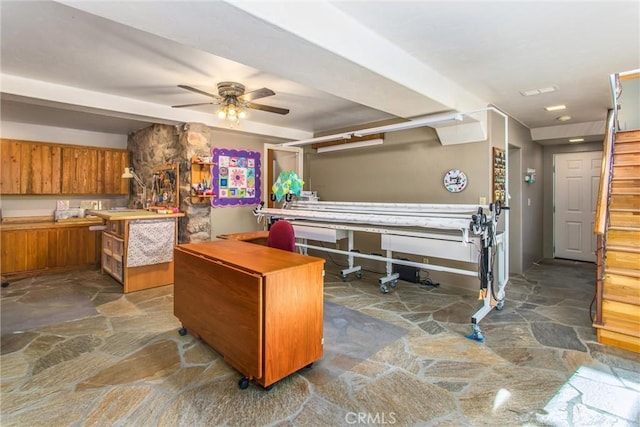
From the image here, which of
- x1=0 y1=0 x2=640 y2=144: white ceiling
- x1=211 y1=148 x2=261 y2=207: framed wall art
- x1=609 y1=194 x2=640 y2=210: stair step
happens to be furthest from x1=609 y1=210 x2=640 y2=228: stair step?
x1=211 y1=148 x2=261 y2=207: framed wall art

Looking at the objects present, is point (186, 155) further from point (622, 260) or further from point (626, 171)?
point (626, 171)

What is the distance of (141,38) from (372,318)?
123 inches

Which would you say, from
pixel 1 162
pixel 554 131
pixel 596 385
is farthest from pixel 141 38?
pixel 554 131

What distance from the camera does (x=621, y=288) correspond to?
9.13 feet

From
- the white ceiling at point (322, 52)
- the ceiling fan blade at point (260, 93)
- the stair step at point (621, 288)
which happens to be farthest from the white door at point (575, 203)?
the ceiling fan blade at point (260, 93)

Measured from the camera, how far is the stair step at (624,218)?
308cm

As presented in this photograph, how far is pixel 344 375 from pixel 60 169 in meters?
5.73

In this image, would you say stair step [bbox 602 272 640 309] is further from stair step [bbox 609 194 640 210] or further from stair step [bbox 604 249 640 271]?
stair step [bbox 609 194 640 210]

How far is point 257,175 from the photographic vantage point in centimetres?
566

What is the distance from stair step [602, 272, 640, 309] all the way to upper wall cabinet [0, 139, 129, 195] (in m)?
6.96

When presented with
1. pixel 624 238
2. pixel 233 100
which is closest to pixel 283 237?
pixel 233 100

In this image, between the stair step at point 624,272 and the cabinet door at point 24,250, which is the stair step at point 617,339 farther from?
the cabinet door at point 24,250

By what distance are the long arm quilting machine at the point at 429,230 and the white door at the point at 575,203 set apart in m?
3.30

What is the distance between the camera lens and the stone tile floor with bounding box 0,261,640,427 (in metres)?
1.85
